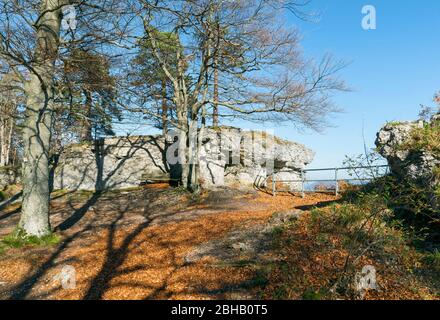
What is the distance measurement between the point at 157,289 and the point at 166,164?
14304 millimetres

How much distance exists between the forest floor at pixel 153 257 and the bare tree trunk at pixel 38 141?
0.82m

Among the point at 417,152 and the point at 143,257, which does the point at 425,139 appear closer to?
the point at 417,152

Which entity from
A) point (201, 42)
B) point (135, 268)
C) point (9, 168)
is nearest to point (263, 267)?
point (135, 268)

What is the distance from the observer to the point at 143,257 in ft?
21.6

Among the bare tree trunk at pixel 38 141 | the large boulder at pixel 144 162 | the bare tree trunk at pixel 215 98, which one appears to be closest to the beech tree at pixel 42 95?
the bare tree trunk at pixel 38 141

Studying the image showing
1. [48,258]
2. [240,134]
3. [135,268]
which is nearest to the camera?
[135,268]

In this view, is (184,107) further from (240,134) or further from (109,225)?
(109,225)

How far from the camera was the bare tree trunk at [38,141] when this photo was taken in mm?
7875

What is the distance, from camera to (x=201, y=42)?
12430 mm

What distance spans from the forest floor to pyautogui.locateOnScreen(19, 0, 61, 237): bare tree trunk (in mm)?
819

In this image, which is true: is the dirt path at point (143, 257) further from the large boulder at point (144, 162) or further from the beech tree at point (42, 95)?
the large boulder at point (144, 162)

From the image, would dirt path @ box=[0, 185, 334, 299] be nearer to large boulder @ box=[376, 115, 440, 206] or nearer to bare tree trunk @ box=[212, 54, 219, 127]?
large boulder @ box=[376, 115, 440, 206]

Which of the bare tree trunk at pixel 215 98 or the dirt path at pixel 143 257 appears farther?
the bare tree trunk at pixel 215 98

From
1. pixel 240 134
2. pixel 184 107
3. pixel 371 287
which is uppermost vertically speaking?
pixel 184 107
